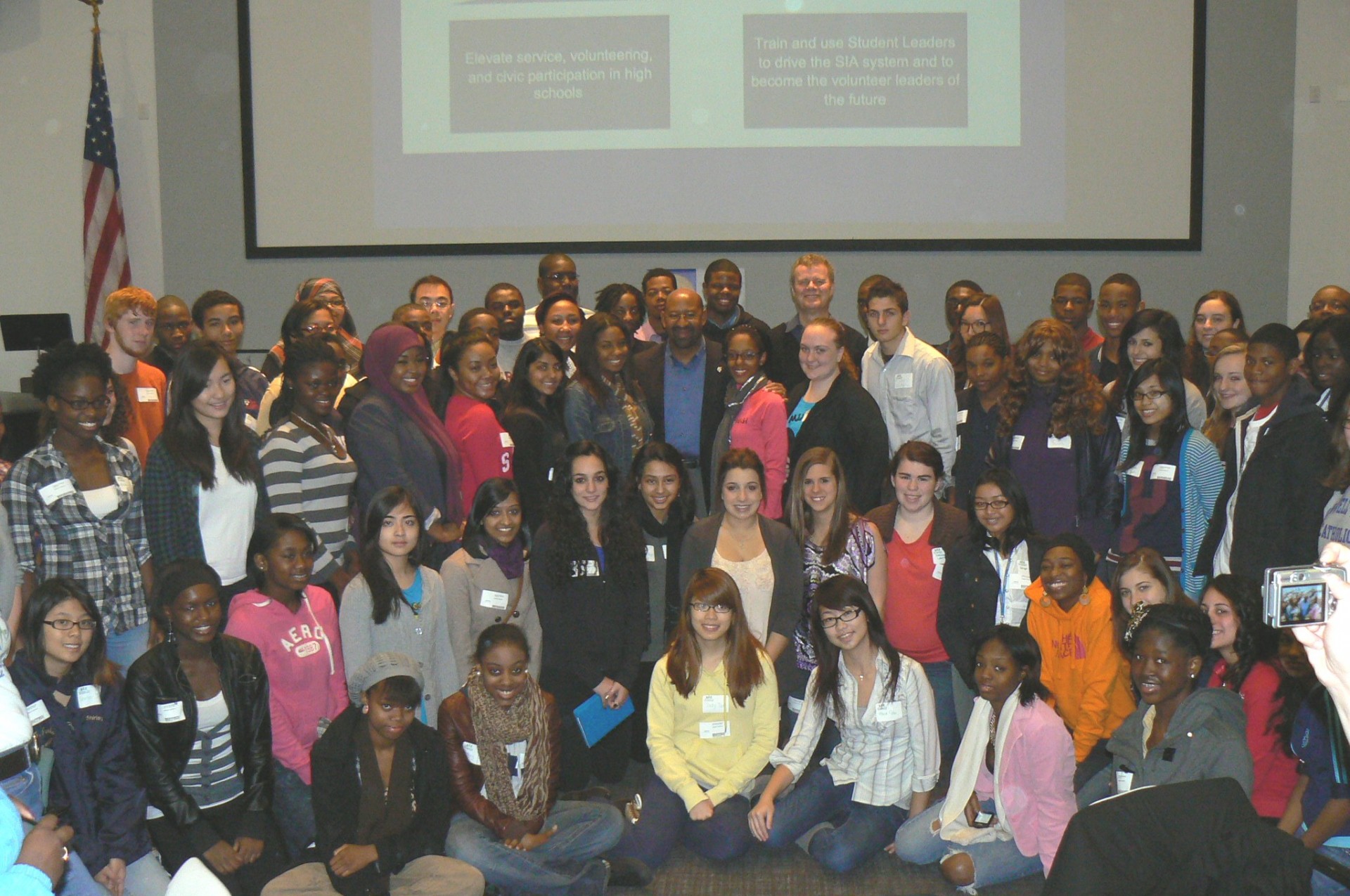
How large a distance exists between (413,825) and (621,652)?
1126 millimetres

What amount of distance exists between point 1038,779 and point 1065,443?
4.48ft

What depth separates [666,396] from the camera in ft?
17.0

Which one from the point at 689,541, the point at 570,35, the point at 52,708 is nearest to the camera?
the point at 52,708

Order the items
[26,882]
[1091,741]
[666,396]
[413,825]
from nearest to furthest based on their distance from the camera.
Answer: [26,882] → [413,825] → [1091,741] → [666,396]

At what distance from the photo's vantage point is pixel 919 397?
4.96 meters

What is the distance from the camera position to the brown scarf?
3.62 metres

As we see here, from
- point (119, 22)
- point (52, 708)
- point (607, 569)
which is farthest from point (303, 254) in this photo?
point (52, 708)

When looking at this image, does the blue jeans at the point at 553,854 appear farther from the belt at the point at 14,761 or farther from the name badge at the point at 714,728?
the belt at the point at 14,761

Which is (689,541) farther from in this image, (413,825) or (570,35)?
(570,35)

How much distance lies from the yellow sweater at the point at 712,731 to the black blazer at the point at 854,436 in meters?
1.07

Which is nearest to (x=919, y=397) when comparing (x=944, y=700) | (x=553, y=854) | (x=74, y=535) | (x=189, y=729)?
(x=944, y=700)

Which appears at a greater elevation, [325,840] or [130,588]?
[130,588]

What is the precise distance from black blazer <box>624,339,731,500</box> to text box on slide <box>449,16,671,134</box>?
2.49m

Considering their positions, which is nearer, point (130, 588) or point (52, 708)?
point (52, 708)
